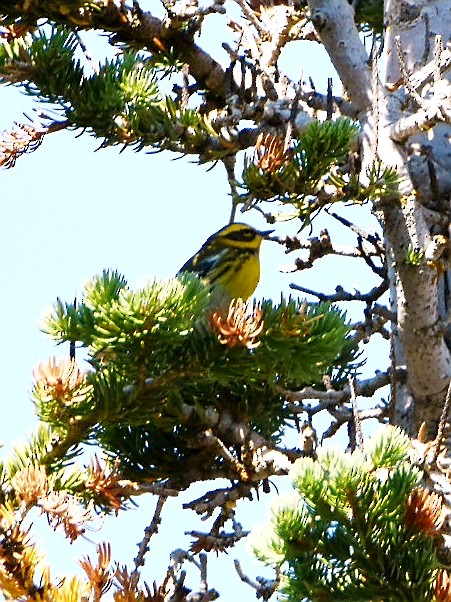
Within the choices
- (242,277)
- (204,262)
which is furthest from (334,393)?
(204,262)

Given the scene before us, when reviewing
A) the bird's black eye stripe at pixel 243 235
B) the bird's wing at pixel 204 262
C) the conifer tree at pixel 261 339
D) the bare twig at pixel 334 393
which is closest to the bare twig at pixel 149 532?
the conifer tree at pixel 261 339

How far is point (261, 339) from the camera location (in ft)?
8.07

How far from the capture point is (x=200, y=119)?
A: 11.5 feet

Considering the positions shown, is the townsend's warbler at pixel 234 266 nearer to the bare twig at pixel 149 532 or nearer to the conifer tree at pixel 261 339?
the conifer tree at pixel 261 339

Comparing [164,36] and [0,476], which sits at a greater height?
[164,36]

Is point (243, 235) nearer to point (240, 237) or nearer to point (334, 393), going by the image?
point (240, 237)

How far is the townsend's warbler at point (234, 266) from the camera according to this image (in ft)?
15.7

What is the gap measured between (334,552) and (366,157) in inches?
64.0

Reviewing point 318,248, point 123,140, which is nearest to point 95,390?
point 123,140

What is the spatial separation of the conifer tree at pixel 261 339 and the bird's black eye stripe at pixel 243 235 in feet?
2.51

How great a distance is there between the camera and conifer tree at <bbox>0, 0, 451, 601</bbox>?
2236 mm

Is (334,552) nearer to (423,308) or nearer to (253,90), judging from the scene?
(423,308)

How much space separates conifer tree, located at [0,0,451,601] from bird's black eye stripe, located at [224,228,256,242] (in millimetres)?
765

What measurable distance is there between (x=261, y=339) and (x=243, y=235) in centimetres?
287
